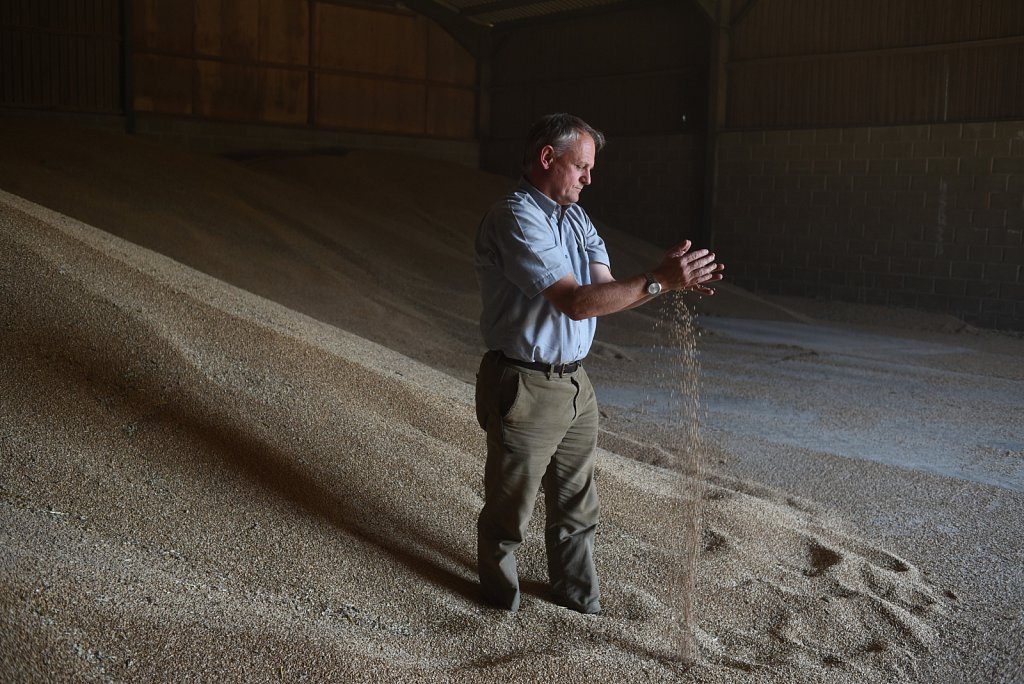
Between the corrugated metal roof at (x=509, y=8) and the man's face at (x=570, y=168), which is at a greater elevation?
the corrugated metal roof at (x=509, y=8)

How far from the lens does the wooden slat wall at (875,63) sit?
10.2 m

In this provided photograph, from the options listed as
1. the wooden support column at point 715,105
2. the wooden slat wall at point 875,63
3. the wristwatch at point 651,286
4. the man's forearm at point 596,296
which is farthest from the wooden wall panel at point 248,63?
the wristwatch at point 651,286

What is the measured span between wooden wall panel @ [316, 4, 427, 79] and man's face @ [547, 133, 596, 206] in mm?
13529

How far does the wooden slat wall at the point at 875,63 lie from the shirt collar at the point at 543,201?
950 centimetres

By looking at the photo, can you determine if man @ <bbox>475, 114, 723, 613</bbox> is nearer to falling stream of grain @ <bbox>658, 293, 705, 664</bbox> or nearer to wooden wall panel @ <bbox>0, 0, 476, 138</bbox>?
falling stream of grain @ <bbox>658, 293, 705, 664</bbox>

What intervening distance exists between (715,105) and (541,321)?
36.7 feet

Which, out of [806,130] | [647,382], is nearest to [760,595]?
[647,382]

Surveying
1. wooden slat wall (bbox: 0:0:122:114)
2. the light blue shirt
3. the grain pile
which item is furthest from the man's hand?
wooden slat wall (bbox: 0:0:122:114)

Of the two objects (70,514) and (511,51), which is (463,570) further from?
(511,51)

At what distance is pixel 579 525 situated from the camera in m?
2.73

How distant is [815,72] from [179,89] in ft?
30.4

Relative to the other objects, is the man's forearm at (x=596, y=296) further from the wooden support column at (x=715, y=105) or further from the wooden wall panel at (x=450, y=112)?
the wooden wall panel at (x=450, y=112)

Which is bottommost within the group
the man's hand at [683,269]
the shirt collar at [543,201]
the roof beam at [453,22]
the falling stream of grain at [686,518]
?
the falling stream of grain at [686,518]

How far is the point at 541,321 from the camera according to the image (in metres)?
2.50
